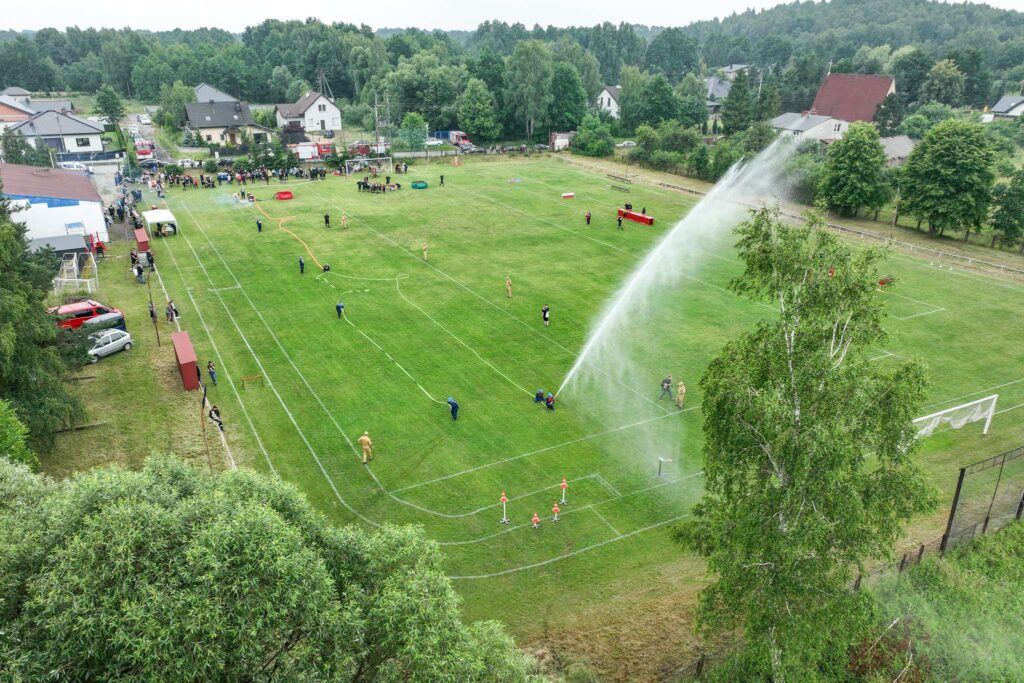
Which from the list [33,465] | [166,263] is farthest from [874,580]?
[166,263]

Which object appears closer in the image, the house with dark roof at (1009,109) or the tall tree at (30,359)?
the tall tree at (30,359)

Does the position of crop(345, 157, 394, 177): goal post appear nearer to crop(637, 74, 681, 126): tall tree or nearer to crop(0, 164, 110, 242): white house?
crop(0, 164, 110, 242): white house

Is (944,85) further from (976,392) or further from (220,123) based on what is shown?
(220,123)

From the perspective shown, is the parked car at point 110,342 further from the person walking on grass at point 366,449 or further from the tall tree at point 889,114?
the tall tree at point 889,114

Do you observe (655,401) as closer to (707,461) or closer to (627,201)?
(707,461)

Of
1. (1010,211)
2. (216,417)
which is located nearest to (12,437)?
(216,417)

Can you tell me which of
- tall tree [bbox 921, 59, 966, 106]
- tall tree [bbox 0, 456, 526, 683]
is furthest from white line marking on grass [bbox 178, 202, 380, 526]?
tall tree [bbox 921, 59, 966, 106]

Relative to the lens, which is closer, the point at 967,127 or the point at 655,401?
the point at 655,401

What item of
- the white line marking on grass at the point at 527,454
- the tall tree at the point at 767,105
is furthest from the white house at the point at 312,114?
the white line marking on grass at the point at 527,454
